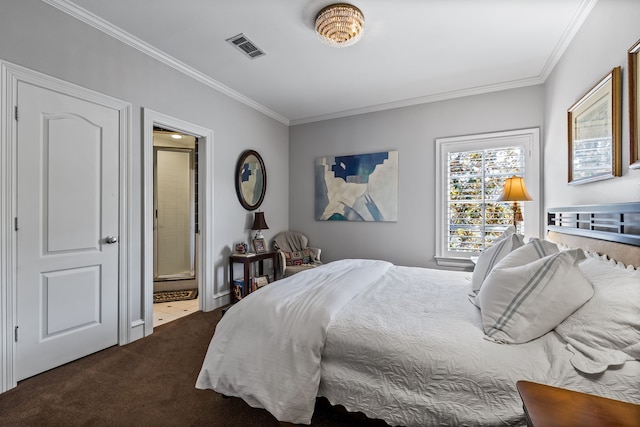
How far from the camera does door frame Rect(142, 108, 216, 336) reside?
273 cm

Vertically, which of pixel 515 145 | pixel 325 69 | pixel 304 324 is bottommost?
pixel 304 324

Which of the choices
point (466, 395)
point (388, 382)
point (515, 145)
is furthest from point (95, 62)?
point (515, 145)

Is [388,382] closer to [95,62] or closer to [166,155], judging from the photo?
[95,62]

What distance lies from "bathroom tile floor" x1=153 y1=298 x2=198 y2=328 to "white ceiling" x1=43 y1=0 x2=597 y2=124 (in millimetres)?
2682

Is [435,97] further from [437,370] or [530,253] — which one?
[437,370]

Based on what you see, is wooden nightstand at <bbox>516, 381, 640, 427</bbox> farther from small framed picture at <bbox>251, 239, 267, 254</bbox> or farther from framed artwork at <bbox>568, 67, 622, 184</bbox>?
small framed picture at <bbox>251, 239, 267, 254</bbox>

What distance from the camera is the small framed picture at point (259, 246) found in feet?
12.8

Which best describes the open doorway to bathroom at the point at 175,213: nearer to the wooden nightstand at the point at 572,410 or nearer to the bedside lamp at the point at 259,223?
the bedside lamp at the point at 259,223

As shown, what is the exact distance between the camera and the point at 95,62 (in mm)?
2355

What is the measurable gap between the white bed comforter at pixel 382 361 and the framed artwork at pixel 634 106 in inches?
41.7

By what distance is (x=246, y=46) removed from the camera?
268cm

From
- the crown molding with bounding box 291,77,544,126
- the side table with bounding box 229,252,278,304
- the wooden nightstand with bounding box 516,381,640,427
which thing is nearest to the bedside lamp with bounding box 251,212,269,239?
the side table with bounding box 229,252,278,304

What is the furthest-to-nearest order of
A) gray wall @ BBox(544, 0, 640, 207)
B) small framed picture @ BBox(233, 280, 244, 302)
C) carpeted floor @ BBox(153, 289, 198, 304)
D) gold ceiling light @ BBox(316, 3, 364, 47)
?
carpeted floor @ BBox(153, 289, 198, 304) → small framed picture @ BBox(233, 280, 244, 302) → gold ceiling light @ BBox(316, 3, 364, 47) → gray wall @ BBox(544, 0, 640, 207)

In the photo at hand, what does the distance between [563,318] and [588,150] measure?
1.46 meters
